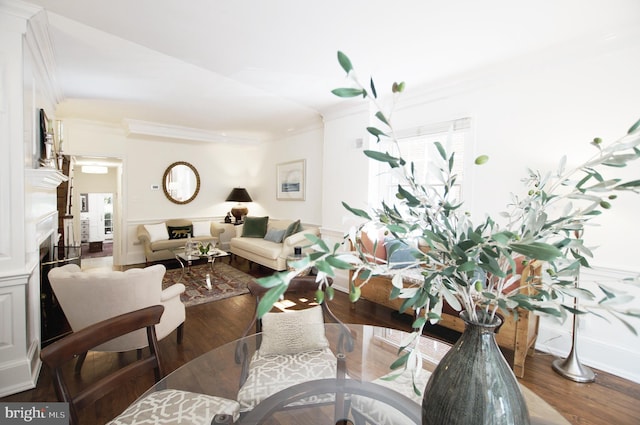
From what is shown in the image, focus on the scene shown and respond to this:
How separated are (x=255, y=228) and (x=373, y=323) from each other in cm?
336

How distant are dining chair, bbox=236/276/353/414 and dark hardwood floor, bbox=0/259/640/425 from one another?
1.03m

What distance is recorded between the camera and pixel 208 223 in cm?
627

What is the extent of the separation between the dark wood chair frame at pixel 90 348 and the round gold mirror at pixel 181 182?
533 cm

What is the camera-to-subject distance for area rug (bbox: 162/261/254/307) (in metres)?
3.80

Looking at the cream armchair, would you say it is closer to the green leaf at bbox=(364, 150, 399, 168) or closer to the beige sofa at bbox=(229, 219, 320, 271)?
the green leaf at bbox=(364, 150, 399, 168)

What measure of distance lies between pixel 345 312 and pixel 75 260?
3015mm

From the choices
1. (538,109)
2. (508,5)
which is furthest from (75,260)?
(538,109)

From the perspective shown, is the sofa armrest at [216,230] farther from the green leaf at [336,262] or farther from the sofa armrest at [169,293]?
the green leaf at [336,262]

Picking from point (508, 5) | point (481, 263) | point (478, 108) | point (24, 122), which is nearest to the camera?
point (481, 263)

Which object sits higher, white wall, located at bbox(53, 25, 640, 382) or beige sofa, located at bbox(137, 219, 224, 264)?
white wall, located at bbox(53, 25, 640, 382)

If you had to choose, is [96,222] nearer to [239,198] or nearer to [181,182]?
[181,182]

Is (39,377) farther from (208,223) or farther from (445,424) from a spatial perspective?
(208,223)

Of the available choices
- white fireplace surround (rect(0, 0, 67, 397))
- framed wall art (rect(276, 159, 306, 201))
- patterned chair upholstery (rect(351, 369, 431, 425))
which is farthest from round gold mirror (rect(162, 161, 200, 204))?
patterned chair upholstery (rect(351, 369, 431, 425))

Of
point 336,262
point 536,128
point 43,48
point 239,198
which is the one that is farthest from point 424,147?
point 239,198
